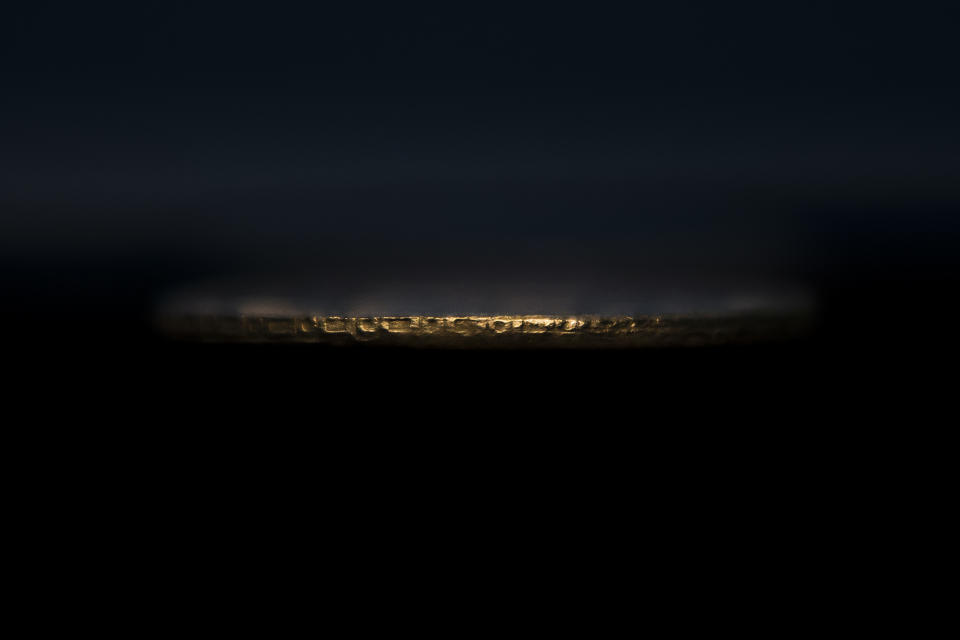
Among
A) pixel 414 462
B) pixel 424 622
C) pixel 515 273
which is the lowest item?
pixel 424 622

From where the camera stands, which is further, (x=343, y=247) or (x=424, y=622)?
(x=343, y=247)

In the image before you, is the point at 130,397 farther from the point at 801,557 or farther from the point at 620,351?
the point at 801,557

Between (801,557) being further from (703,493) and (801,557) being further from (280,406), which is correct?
(280,406)

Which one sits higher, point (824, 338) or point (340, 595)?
point (824, 338)

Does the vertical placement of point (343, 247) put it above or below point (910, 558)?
above

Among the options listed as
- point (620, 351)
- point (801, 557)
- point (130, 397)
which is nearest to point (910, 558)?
point (801, 557)

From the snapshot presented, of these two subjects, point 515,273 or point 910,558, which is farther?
point 515,273

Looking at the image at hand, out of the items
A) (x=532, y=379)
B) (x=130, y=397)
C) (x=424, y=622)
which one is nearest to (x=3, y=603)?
(x=130, y=397)

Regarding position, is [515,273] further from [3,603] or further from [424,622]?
[3,603]
